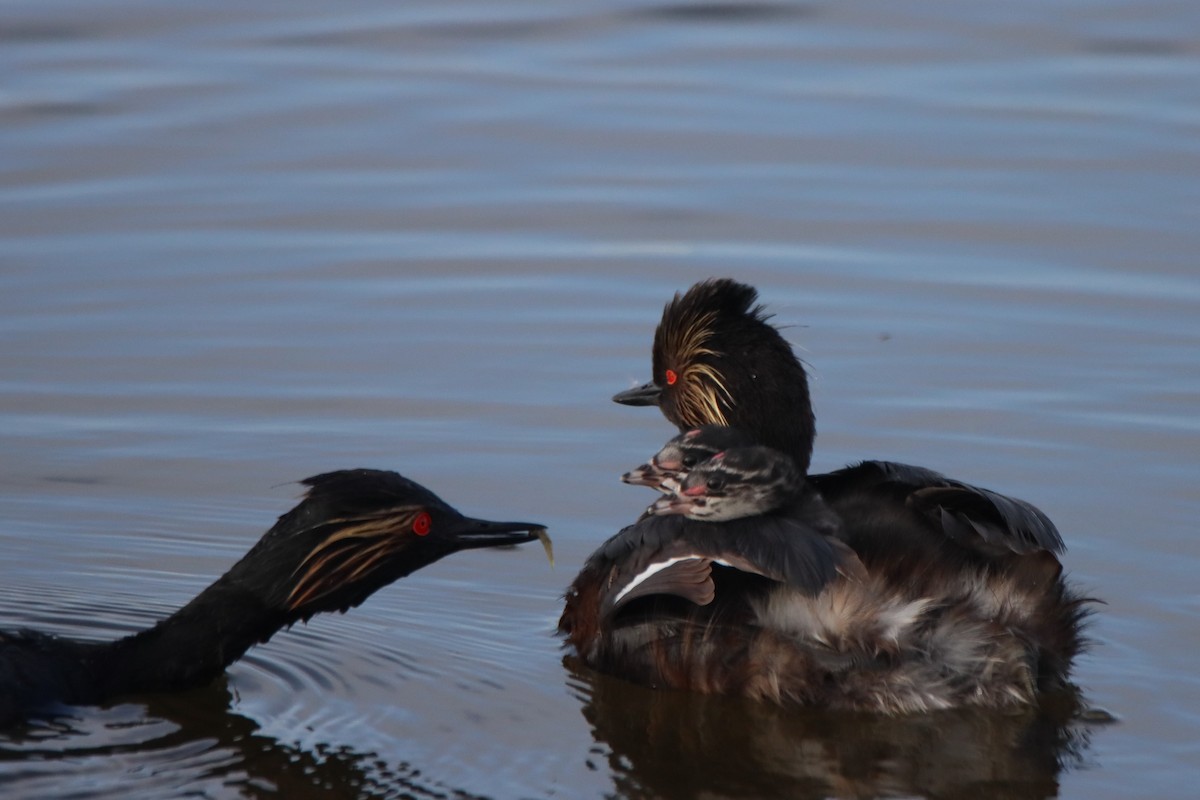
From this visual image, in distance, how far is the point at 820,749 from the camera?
20.9 ft

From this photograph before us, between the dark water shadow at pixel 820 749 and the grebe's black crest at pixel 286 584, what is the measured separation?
2.48 feet

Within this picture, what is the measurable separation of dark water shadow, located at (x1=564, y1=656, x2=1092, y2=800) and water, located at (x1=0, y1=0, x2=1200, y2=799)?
0.02 m

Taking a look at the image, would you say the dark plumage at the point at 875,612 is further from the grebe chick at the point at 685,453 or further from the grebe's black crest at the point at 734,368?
the grebe's black crest at the point at 734,368

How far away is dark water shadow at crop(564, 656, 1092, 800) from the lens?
6113 mm

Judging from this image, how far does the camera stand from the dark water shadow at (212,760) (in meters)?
6.00

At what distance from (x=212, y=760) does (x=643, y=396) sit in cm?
262

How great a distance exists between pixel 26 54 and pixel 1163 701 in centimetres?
1027

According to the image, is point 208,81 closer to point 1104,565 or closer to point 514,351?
point 514,351

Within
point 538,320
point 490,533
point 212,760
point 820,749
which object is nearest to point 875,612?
point 820,749

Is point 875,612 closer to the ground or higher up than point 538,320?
closer to the ground

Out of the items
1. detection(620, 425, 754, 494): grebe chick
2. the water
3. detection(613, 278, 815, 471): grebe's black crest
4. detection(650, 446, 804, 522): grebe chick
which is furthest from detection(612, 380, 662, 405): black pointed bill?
detection(650, 446, 804, 522): grebe chick

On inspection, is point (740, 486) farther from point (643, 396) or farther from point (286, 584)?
point (643, 396)

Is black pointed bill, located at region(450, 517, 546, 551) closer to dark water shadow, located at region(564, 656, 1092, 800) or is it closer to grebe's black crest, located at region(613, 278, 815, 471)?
dark water shadow, located at region(564, 656, 1092, 800)

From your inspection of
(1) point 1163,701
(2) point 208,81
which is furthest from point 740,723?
(2) point 208,81
